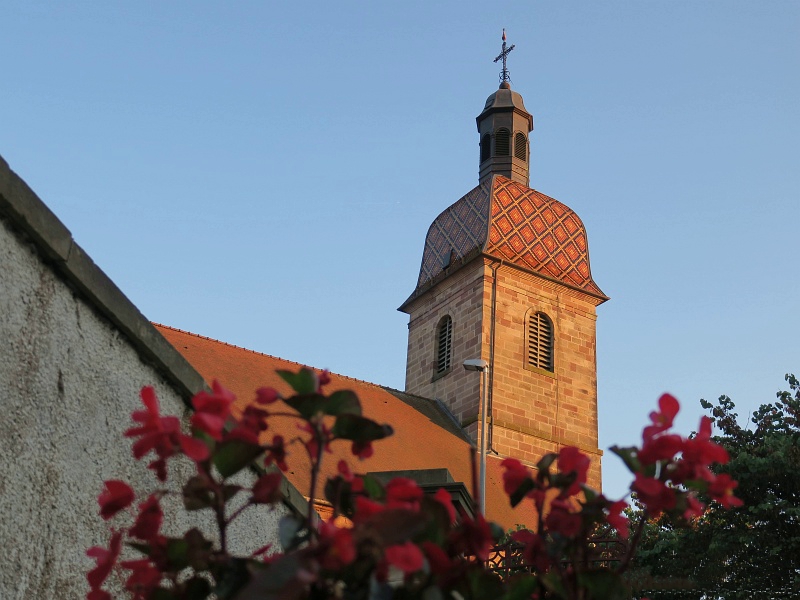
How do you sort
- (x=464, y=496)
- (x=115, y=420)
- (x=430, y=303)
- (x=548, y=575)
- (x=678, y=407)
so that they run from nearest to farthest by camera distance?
(x=548, y=575), (x=678, y=407), (x=115, y=420), (x=464, y=496), (x=430, y=303)

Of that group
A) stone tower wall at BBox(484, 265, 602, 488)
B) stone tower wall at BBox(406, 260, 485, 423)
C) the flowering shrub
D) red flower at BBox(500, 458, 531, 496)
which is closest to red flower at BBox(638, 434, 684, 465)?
the flowering shrub

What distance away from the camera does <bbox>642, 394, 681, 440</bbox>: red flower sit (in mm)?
1911

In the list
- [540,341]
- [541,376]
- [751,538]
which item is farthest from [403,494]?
[540,341]

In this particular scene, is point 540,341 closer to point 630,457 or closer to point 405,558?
point 630,457

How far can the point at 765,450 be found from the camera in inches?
712

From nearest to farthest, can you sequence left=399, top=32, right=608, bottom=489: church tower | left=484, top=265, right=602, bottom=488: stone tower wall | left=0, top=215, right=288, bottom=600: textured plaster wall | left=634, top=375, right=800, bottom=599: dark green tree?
left=0, top=215, right=288, bottom=600: textured plaster wall → left=634, top=375, right=800, bottom=599: dark green tree → left=484, top=265, right=602, bottom=488: stone tower wall → left=399, top=32, right=608, bottom=489: church tower

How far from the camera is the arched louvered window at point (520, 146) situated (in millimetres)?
32531

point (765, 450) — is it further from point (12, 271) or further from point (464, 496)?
point (12, 271)

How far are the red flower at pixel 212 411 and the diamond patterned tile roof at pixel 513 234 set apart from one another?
87.9 ft

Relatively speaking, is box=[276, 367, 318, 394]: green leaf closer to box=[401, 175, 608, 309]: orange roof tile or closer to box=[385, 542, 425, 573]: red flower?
box=[385, 542, 425, 573]: red flower

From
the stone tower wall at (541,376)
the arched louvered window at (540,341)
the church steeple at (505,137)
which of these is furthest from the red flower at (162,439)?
the church steeple at (505,137)

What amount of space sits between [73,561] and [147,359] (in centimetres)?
92

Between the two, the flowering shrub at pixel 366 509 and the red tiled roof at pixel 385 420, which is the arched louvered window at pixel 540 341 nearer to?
the red tiled roof at pixel 385 420

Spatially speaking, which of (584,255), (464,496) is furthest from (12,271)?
(584,255)
